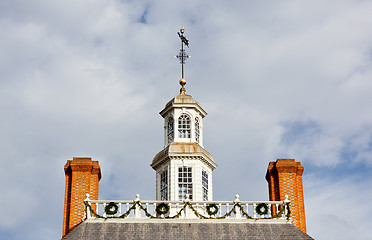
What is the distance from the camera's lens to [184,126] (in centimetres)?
4041

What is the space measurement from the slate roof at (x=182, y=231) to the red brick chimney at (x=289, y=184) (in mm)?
4898

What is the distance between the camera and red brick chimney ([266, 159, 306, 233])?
3578 centimetres

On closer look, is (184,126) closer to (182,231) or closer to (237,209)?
(237,209)

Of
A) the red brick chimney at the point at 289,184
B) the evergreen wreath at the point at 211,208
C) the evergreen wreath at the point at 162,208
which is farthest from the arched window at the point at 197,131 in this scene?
the evergreen wreath at the point at 162,208

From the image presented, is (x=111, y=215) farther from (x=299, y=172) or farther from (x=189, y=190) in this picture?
(x=299, y=172)

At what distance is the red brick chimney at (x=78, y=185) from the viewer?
35.2 metres

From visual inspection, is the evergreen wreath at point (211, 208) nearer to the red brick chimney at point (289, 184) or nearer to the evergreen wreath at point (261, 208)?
the evergreen wreath at point (261, 208)

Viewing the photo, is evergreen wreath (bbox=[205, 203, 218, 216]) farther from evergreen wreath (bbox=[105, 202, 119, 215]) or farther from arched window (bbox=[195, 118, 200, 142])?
arched window (bbox=[195, 118, 200, 142])

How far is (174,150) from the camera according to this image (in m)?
38.6

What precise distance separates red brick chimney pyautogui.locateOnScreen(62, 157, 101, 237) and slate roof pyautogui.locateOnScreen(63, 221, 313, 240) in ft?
15.1

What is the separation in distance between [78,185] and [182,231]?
25.3ft

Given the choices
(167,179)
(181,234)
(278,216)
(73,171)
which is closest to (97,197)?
(73,171)

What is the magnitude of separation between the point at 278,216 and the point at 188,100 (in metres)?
11.6

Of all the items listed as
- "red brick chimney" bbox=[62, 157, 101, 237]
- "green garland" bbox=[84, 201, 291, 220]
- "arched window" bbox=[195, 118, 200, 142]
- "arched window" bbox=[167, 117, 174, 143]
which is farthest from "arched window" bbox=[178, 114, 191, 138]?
"green garland" bbox=[84, 201, 291, 220]
